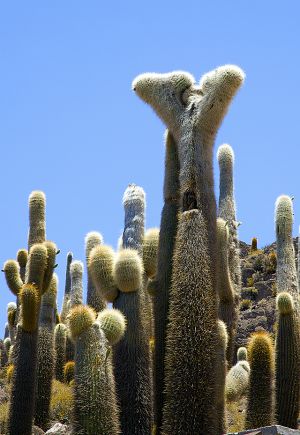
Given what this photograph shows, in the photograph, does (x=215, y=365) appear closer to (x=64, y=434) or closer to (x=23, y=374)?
(x=64, y=434)

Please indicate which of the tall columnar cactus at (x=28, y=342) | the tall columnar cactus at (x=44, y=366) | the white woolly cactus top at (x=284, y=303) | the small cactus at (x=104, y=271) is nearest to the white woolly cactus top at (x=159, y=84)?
the small cactus at (x=104, y=271)

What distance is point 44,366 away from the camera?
14.4m

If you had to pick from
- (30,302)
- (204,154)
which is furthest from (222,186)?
(204,154)

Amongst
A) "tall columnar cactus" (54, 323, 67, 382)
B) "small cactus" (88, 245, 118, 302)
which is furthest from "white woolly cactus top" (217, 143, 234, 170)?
"small cactus" (88, 245, 118, 302)

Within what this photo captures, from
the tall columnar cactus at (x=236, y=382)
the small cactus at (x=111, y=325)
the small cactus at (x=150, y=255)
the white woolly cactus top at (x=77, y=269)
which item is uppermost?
the white woolly cactus top at (x=77, y=269)

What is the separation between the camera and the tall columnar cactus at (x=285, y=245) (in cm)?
1509

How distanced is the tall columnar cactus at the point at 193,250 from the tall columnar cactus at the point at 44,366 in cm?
471

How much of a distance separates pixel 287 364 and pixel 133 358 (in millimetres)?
3058

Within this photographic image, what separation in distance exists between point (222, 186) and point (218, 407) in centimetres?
955

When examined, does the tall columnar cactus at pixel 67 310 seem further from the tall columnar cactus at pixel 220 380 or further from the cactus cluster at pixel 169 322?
the tall columnar cactus at pixel 220 380

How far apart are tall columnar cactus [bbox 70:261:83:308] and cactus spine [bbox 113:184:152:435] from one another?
807cm

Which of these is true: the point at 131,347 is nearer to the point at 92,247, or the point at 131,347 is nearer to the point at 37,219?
the point at 92,247

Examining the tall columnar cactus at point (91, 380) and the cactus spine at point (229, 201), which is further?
the cactus spine at point (229, 201)

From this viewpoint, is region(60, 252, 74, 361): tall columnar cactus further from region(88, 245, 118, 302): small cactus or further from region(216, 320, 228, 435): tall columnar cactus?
region(216, 320, 228, 435): tall columnar cactus
